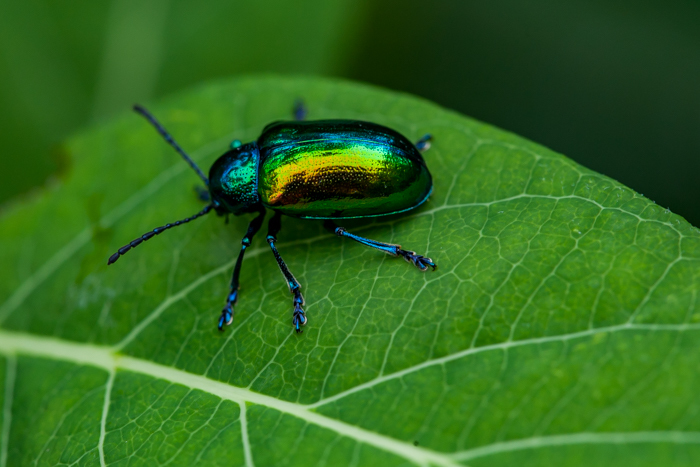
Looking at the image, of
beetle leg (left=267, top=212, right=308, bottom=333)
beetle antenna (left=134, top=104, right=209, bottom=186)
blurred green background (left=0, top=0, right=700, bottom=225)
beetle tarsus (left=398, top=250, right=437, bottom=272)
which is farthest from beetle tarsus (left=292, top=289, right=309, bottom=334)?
blurred green background (left=0, top=0, right=700, bottom=225)

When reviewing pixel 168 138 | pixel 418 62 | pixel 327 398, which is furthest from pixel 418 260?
pixel 418 62

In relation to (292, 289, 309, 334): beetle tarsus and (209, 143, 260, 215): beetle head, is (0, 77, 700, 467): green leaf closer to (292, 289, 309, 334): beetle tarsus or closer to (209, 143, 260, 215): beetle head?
(292, 289, 309, 334): beetle tarsus

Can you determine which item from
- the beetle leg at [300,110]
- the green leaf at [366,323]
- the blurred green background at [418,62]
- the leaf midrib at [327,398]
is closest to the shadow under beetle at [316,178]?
the green leaf at [366,323]

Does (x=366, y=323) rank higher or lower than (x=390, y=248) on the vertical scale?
lower

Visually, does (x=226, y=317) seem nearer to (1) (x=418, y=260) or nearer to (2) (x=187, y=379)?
(2) (x=187, y=379)

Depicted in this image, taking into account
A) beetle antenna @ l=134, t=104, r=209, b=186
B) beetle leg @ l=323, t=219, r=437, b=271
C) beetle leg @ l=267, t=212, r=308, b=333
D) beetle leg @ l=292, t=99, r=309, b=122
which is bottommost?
beetle leg @ l=267, t=212, r=308, b=333

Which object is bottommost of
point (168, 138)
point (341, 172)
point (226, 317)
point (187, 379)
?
point (187, 379)

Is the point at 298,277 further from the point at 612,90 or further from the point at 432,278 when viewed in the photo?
the point at 612,90
